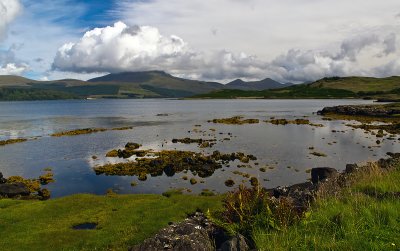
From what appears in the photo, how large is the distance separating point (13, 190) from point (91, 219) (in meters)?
20.7

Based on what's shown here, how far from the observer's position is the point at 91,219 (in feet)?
96.7

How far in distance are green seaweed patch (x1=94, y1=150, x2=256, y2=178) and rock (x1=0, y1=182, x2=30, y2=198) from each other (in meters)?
12.5

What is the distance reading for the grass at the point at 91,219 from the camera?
76.9ft

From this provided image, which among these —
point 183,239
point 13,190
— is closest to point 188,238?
point 183,239

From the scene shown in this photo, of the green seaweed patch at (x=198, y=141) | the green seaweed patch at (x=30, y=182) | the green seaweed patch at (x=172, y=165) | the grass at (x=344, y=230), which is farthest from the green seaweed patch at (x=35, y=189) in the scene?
the green seaweed patch at (x=198, y=141)

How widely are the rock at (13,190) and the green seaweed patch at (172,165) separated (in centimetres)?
1251

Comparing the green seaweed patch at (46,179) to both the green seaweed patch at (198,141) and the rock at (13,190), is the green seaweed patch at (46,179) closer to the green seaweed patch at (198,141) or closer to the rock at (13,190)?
the rock at (13,190)

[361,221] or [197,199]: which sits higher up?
[361,221]

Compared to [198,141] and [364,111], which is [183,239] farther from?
[364,111]

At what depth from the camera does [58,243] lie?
23516mm

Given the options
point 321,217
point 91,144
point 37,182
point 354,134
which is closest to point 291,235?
point 321,217

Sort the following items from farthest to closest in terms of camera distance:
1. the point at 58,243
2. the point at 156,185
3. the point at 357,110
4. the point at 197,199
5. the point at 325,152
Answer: the point at 357,110
the point at 325,152
the point at 156,185
the point at 197,199
the point at 58,243

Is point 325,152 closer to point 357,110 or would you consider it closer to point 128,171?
point 128,171

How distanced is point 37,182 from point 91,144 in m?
35.3
